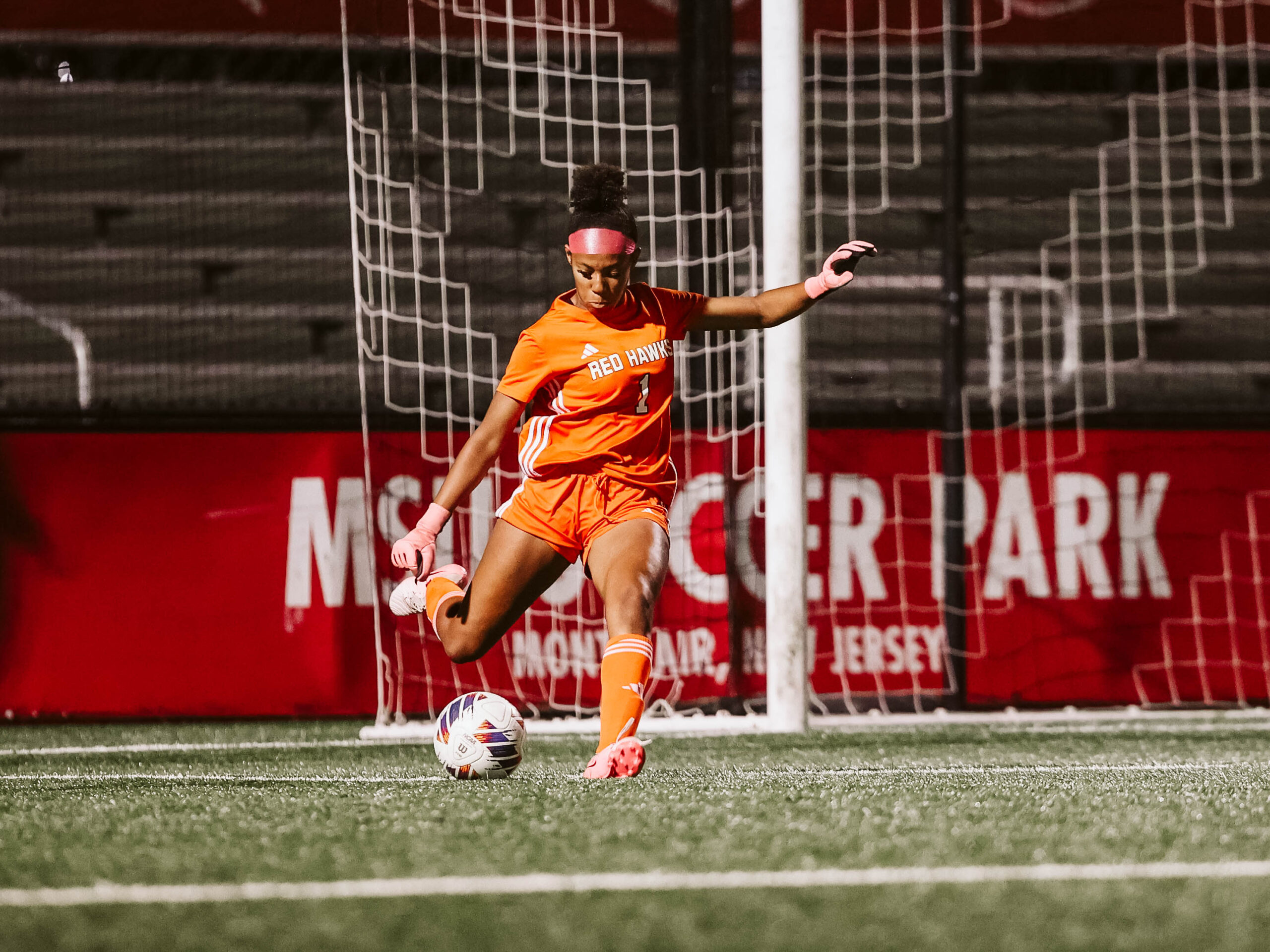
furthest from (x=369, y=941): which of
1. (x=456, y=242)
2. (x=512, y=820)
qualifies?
(x=456, y=242)

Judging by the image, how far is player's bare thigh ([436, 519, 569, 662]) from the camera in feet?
14.0

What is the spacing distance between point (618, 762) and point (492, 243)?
5633 mm

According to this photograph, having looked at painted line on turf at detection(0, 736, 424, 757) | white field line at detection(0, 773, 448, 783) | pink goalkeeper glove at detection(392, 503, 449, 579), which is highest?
pink goalkeeper glove at detection(392, 503, 449, 579)

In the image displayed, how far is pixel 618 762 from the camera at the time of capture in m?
3.81

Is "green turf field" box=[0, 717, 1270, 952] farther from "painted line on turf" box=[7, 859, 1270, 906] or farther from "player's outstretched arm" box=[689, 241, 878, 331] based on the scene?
"player's outstretched arm" box=[689, 241, 878, 331]

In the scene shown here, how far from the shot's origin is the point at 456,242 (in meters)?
8.95

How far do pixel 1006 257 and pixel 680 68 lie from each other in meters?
3.43

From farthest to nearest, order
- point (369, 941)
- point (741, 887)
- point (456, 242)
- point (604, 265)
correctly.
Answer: point (456, 242) < point (604, 265) < point (741, 887) < point (369, 941)

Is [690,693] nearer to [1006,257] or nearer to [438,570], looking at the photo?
[438,570]

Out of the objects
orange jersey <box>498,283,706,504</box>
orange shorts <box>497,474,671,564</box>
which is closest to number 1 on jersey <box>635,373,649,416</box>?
orange jersey <box>498,283,706,504</box>

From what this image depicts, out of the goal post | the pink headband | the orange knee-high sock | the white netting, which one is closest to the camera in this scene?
the orange knee-high sock

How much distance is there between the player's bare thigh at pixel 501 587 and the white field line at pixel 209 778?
0.38m

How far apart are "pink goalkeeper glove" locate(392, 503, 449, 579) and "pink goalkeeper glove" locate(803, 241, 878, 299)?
110 cm

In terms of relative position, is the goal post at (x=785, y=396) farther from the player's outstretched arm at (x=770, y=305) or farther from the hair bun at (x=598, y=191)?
the hair bun at (x=598, y=191)
